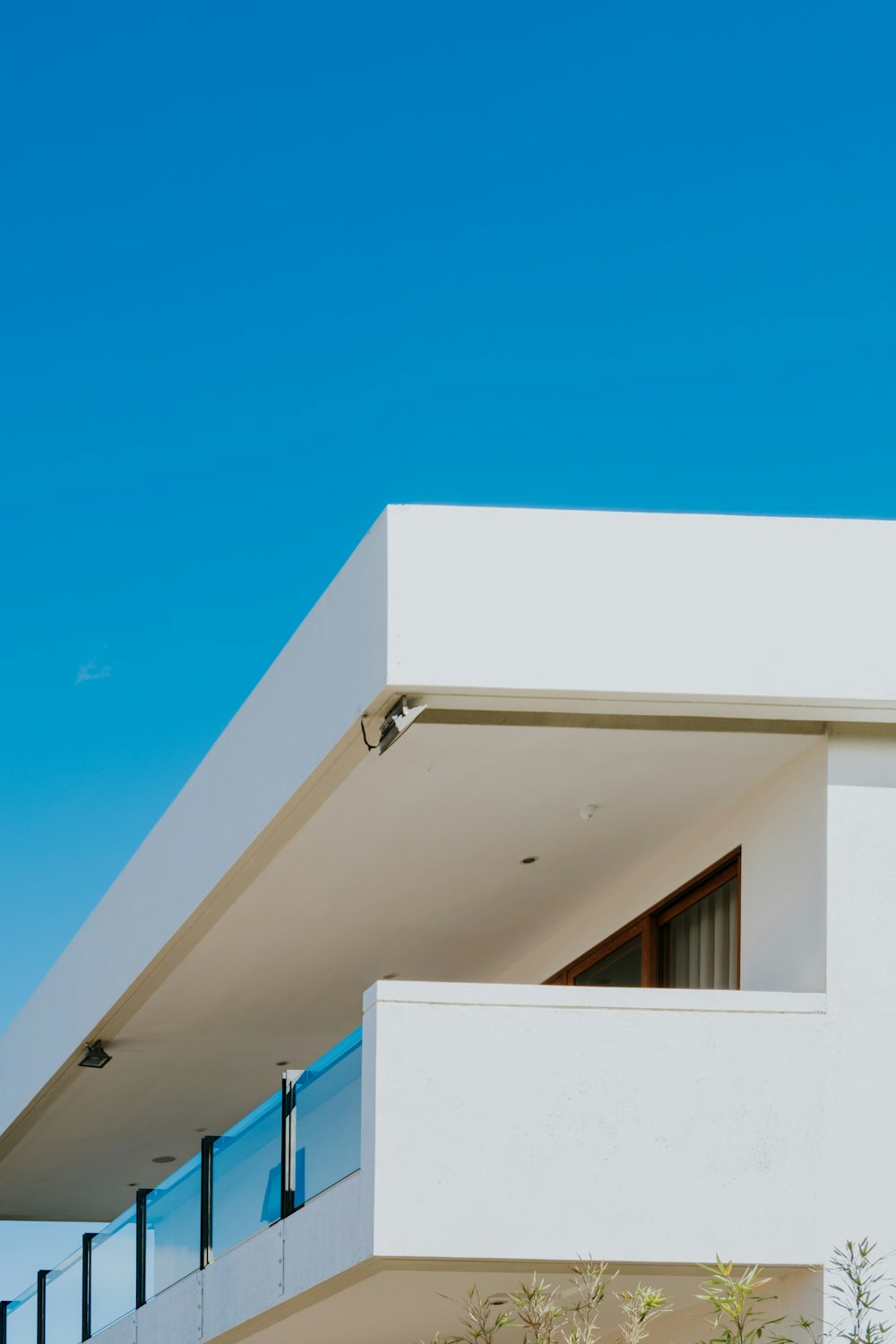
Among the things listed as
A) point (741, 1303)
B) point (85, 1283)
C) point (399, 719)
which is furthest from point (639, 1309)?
point (85, 1283)

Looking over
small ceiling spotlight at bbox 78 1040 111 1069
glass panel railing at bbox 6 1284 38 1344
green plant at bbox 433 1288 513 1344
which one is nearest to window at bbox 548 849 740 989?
green plant at bbox 433 1288 513 1344

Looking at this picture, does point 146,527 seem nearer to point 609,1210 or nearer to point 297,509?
point 297,509

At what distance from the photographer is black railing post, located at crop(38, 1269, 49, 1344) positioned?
18.8 metres

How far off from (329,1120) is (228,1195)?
264 cm

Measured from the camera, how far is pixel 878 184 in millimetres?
26312

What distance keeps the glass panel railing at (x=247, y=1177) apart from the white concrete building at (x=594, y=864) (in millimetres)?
67

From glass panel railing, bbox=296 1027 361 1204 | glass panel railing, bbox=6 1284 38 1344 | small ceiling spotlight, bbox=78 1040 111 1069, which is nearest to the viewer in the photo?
glass panel railing, bbox=296 1027 361 1204

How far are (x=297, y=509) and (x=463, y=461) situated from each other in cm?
759

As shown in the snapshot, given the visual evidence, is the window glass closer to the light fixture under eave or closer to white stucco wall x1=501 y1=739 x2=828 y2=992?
white stucco wall x1=501 y1=739 x2=828 y2=992

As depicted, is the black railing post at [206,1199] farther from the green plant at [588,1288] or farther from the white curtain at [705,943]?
the green plant at [588,1288]

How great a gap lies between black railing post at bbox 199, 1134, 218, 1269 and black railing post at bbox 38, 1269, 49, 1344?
5.98 metres

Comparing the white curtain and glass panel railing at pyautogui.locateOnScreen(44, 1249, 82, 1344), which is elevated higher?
the white curtain

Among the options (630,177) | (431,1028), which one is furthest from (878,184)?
(431,1028)

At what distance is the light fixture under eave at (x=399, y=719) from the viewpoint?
9.67 metres
